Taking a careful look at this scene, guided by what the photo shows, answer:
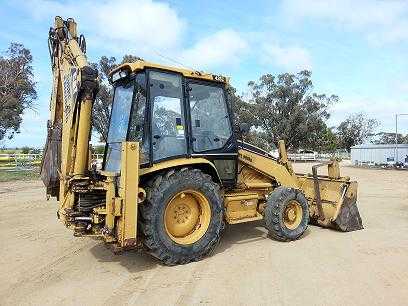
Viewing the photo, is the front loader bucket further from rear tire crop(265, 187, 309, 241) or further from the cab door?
the cab door

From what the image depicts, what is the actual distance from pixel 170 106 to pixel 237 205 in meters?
2.05

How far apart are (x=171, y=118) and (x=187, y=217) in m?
1.45

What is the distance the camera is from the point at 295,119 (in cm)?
4753

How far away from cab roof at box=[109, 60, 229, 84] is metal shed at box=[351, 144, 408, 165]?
31718 millimetres

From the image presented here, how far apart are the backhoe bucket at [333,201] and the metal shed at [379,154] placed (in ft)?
95.7

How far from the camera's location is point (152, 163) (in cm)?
586

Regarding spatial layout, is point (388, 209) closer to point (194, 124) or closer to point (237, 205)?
point (237, 205)

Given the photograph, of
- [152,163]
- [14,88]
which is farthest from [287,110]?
[152,163]

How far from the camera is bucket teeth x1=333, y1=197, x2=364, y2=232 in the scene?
782 cm

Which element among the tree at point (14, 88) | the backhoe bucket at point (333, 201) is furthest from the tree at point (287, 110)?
the backhoe bucket at point (333, 201)

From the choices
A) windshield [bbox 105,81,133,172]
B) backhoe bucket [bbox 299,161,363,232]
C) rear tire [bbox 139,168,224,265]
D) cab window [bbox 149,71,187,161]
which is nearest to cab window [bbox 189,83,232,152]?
cab window [bbox 149,71,187,161]

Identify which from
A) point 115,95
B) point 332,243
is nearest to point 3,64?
point 115,95

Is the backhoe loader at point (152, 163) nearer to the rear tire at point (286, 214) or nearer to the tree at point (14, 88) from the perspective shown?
the rear tire at point (286, 214)

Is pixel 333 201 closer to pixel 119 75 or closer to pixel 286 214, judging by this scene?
pixel 286 214
